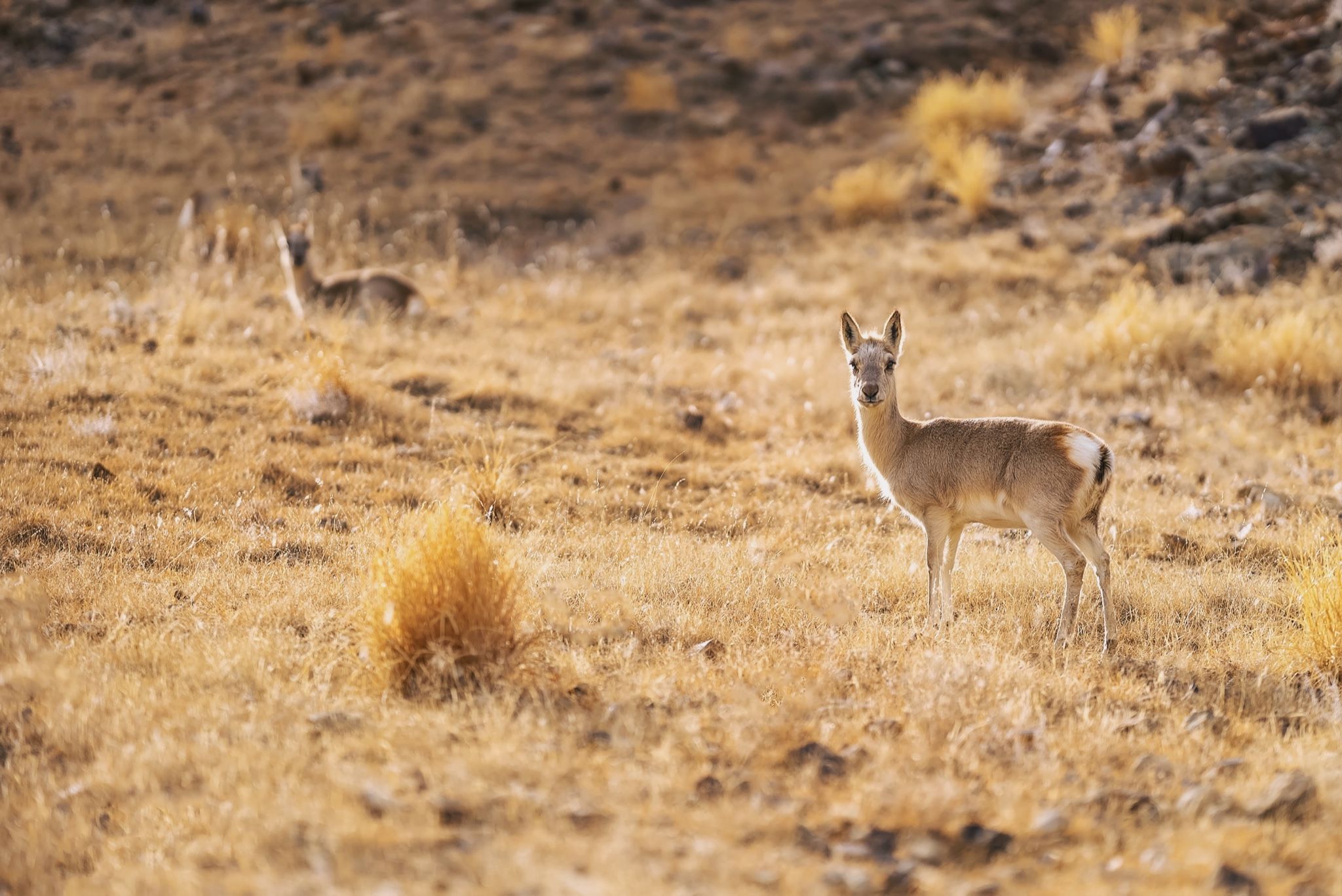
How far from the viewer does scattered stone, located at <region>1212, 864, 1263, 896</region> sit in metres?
3.73

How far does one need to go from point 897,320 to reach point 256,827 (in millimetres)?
5144

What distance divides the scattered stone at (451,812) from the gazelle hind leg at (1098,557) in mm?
4081

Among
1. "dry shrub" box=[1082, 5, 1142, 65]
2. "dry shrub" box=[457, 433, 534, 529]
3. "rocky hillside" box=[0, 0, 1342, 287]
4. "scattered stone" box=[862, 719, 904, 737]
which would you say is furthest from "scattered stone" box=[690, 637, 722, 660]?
"dry shrub" box=[1082, 5, 1142, 65]

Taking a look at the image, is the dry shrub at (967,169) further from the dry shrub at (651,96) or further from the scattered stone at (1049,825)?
the scattered stone at (1049,825)

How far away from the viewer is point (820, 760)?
465cm

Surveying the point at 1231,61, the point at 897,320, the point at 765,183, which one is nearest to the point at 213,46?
the point at 765,183

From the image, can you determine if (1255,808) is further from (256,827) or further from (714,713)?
(256,827)

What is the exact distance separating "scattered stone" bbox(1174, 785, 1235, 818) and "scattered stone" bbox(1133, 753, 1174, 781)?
0.18m

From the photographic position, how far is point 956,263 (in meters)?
16.4

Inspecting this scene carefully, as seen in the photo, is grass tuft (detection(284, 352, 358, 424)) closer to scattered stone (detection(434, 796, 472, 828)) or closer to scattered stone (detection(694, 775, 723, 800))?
scattered stone (detection(434, 796, 472, 828))

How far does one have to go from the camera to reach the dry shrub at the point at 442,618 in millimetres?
5332

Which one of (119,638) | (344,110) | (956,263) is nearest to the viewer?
(119,638)

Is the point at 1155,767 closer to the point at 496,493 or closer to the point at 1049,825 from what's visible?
the point at 1049,825

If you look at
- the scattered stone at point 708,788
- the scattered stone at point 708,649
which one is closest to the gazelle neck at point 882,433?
the scattered stone at point 708,649
